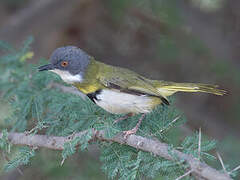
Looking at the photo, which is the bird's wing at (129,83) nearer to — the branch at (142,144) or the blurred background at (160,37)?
the branch at (142,144)

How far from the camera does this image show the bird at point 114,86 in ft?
14.7

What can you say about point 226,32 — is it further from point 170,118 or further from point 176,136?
point 170,118

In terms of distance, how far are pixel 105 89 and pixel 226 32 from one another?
4.13 m

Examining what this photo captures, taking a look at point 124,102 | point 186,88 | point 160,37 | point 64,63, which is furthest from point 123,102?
point 160,37

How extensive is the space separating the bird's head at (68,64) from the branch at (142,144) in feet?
3.94

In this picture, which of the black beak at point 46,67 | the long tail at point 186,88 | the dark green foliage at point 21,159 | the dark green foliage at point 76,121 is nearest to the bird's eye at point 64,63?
the black beak at point 46,67

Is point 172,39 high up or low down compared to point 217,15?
down

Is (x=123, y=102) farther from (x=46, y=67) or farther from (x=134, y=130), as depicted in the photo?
(x=46, y=67)

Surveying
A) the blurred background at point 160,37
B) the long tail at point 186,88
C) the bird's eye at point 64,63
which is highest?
the long tail at point 186,88

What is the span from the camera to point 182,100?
803 centimetres

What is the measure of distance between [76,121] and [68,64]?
2.62ft

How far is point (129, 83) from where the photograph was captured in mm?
4723

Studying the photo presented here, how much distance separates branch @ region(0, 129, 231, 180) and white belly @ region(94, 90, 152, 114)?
2.78 feet

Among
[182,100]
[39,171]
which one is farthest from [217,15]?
[39,171]
